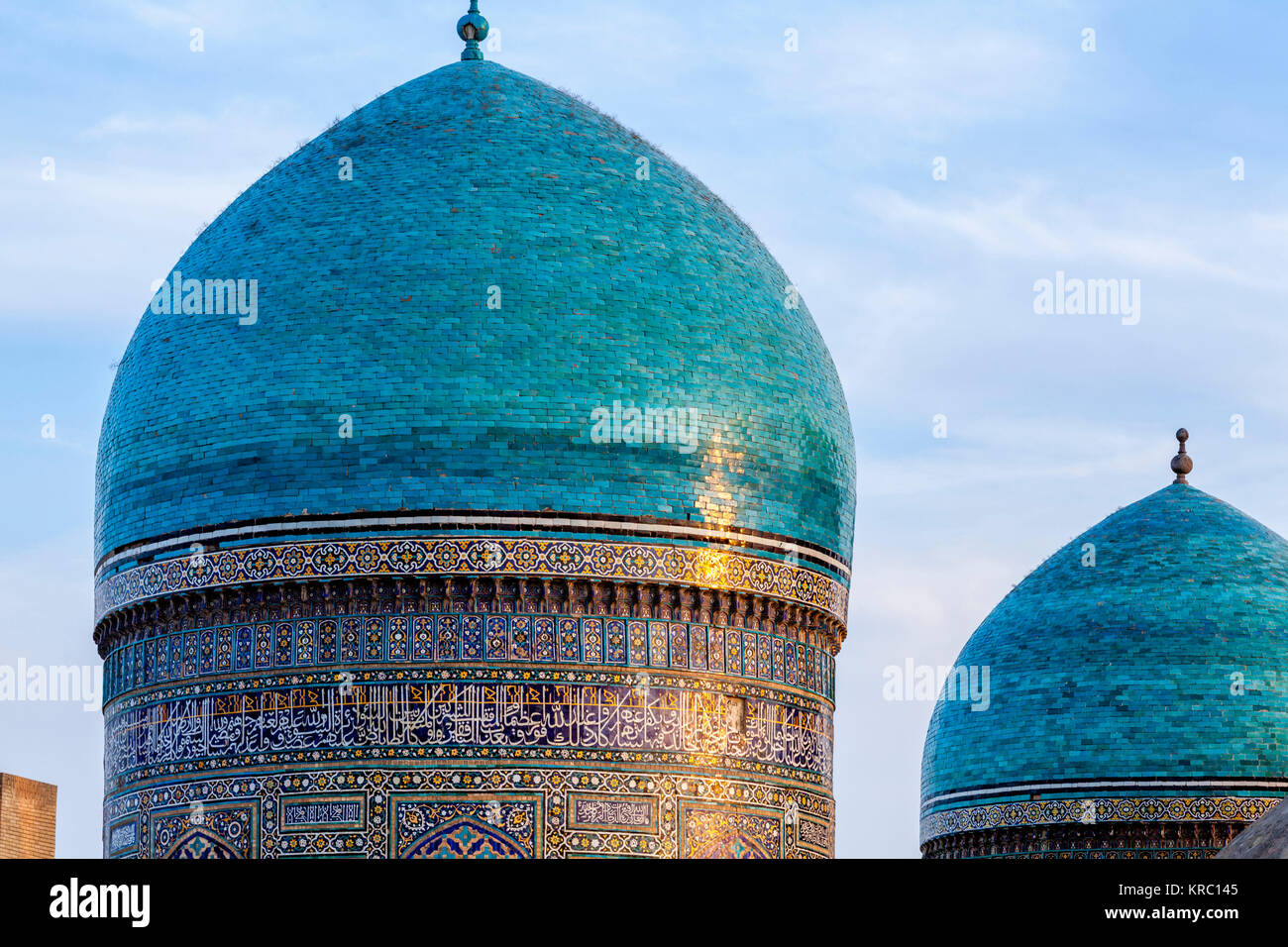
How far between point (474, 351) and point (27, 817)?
6.06 meters

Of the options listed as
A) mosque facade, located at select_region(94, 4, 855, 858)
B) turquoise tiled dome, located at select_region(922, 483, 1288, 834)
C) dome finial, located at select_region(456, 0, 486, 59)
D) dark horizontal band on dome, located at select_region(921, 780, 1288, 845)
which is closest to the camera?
mosque facade, located at select_region(94, 4, 855, 858)

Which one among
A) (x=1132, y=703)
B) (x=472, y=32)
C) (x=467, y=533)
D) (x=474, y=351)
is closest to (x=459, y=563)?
(x=467, y=533)

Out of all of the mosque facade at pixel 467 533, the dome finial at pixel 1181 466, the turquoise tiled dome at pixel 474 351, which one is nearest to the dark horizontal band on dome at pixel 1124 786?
the dome finial at pixel 1181 466

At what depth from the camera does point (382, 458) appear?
18078 mm

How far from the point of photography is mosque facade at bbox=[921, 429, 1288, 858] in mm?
25906

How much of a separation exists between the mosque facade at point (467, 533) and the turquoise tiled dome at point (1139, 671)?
7.44 metres

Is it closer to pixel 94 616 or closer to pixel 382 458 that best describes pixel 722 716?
pixel 382 458

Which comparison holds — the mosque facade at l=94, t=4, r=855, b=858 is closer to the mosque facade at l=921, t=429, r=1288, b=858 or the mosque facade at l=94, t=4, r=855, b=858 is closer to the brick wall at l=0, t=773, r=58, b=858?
the brick wall at l=0, t=773, r=58, b=858

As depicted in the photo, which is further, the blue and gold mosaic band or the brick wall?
the brick wall

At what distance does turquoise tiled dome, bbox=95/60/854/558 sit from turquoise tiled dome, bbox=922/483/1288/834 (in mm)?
7250

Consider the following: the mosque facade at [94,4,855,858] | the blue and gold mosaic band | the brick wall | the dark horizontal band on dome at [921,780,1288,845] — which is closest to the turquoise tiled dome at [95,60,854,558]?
the mosque facade at [94,4,855,858]

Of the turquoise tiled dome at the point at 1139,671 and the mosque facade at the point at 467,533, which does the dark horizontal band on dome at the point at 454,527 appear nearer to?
the mosque facade at the point at 467,533

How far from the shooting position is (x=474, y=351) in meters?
18.3

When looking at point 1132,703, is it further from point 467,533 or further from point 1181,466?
point 467,533
